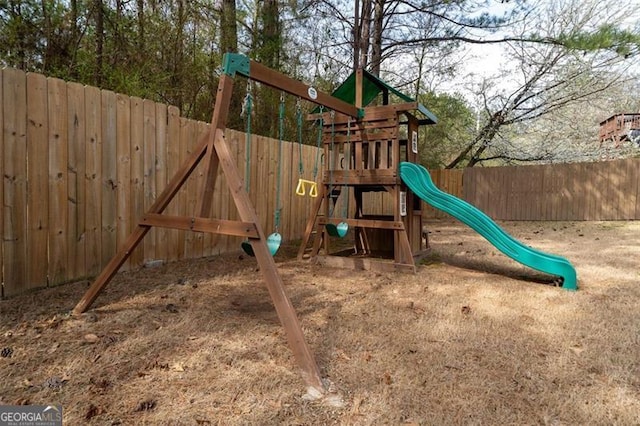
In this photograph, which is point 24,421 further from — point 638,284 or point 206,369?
point 638,284

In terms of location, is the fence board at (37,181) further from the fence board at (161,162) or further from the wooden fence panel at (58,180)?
the fence board at (161,162)

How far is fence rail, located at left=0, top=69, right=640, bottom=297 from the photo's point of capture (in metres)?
2.70

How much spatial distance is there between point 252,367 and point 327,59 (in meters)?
9.03

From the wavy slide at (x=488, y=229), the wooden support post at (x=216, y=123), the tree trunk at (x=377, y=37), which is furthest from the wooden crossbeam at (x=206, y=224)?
the tree trunk at (x=377, y=37)

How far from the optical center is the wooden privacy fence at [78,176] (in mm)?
2693

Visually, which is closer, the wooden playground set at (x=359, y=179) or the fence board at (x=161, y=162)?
the wooden playground set at (x=359, y=179)

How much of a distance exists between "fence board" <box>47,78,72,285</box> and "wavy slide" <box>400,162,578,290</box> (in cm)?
331

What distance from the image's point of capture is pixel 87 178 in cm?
318

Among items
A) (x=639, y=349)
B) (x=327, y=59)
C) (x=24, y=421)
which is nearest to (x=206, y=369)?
(x=24, y=421)

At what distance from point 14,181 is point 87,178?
551mm

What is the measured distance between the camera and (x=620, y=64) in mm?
10445

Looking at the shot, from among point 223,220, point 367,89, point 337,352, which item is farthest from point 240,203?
point 367,89

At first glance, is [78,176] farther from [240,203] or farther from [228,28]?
[228,28]

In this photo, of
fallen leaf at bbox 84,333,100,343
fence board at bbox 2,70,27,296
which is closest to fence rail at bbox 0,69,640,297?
fence board at bbox 2,70,27,296
